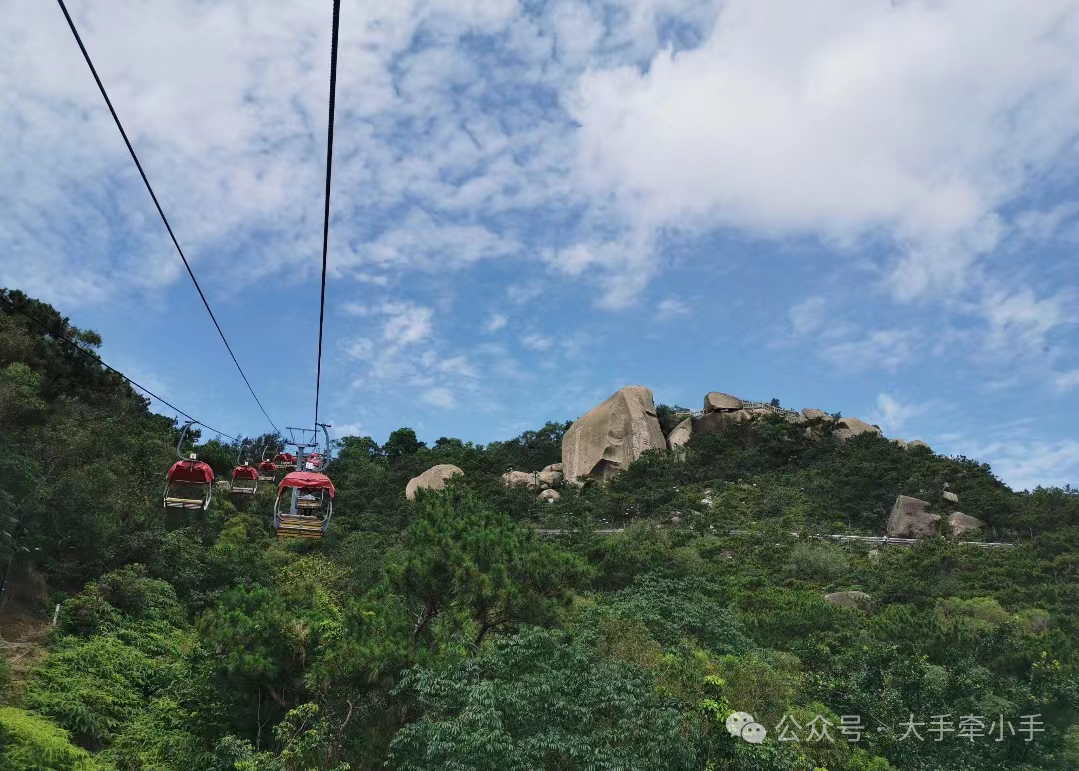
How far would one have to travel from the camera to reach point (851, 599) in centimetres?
2767

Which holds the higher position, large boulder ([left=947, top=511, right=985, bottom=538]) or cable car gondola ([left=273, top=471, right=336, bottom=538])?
large boulder ([left=947, top=511, right=985, bottom=538])

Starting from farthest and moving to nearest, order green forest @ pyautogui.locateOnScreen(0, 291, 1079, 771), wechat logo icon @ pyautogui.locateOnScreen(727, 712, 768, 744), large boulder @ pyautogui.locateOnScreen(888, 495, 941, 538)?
large boulder @ pyautogui.locateOnScreen(888, 495, 941, 538) → green forest @ pyautogui.locateOnScreen(0, 291, 1079, 771) → wechat logo icon @ pyautogui.locateOnScreen(727, 712, 768, 744)

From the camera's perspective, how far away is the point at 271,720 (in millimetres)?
16156

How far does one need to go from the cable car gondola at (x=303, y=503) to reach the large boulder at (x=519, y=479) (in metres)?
36.4

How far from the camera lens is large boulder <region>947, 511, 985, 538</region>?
38344mm

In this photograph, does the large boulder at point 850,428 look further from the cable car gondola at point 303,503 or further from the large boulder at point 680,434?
the cable car gondola at point 303,503

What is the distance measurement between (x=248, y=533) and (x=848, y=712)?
25374 millimetres

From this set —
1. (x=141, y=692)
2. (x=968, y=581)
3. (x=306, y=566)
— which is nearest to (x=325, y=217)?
(x=141, y=692)

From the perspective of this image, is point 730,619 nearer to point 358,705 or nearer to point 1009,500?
point 358,705

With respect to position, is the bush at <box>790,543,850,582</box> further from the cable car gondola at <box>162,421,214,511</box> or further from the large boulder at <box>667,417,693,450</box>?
the cable car gondola at <box>162,421,214,511</box>

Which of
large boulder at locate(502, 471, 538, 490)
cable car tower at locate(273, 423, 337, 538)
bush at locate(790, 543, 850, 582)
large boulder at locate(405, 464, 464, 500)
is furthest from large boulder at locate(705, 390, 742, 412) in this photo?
cable car tower at locate(273, 423, 337, 538)

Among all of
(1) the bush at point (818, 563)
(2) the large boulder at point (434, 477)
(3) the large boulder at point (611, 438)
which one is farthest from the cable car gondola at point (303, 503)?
(3) the large boulder at point (611, 438)

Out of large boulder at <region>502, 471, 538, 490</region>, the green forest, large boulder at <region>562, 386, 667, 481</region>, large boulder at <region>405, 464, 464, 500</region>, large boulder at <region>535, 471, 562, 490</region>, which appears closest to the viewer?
the green forest

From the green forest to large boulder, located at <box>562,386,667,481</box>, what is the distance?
20.0m
